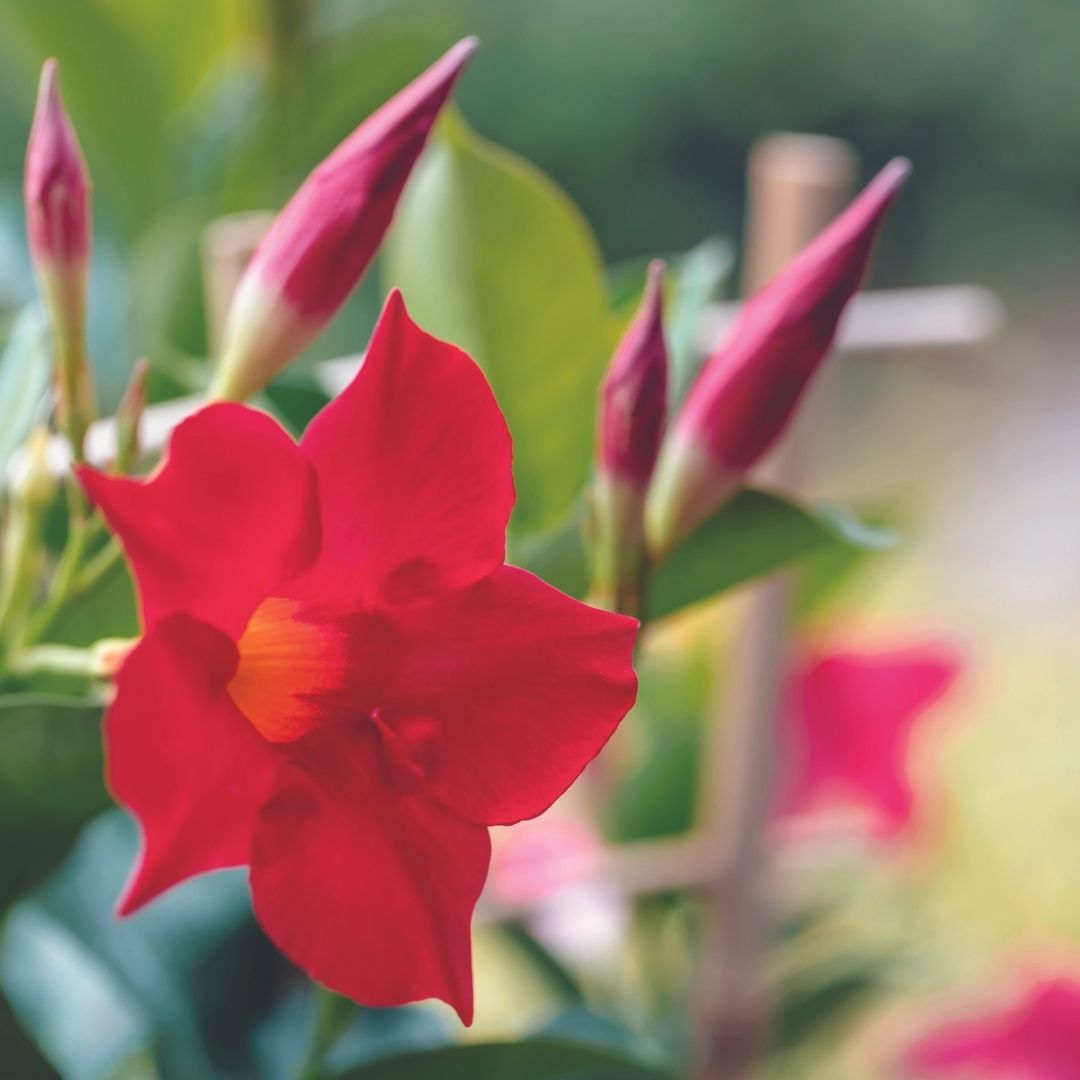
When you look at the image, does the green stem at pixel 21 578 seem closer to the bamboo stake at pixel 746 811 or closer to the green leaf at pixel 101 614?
the green leaf at pixel 101 614

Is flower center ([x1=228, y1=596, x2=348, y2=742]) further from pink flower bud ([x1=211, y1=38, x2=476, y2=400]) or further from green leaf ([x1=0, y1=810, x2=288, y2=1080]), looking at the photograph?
green leaf ([x1=0, y1=810, x2=288, y2=1080])

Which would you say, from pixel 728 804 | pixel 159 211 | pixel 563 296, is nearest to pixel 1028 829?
pixel 728 804

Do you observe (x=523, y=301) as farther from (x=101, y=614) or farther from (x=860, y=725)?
(x=860, y=725)

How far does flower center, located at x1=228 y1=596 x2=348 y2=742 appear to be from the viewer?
9.2 inches

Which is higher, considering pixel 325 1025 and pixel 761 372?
pixel 761 372

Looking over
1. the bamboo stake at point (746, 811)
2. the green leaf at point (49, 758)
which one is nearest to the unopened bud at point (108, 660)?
the green leaf at point (49, 758)

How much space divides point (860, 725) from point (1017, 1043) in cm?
15

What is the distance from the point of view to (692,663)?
0.67m

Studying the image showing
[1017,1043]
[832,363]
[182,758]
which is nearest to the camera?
[182,758]

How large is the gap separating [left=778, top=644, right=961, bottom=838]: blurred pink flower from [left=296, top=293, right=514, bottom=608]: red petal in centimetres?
43

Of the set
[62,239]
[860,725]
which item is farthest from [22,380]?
[860,725]

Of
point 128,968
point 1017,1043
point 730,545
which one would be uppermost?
point 730,545

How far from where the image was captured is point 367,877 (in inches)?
8.9

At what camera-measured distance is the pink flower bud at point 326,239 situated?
10.1 inches
